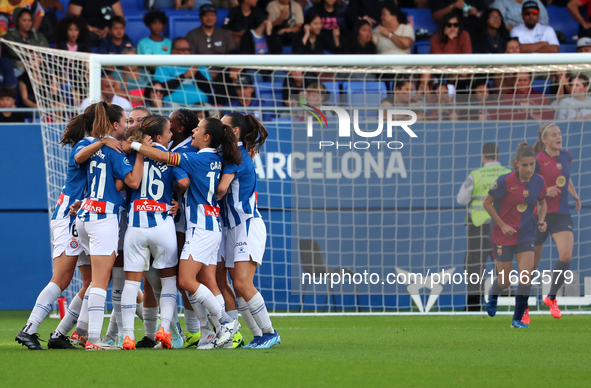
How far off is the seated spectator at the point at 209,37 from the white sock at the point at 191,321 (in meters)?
6.58

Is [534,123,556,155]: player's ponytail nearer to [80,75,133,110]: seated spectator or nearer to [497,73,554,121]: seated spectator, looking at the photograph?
[497,73,554,121]: seated spectator

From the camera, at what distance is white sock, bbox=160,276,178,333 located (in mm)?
5281

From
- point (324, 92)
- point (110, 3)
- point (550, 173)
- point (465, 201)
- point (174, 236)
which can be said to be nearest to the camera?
point (174, 236)

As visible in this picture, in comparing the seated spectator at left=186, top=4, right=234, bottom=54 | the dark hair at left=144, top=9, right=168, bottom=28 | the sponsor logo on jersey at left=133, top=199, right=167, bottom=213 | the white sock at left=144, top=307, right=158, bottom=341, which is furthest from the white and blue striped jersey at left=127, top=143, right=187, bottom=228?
the dark hair at left=144, top=9, right=168, bottom=28

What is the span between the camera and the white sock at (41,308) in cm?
532

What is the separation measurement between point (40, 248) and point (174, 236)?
5185 millimetres

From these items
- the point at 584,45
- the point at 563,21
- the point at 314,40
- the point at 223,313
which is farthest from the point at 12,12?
the point at 563,21

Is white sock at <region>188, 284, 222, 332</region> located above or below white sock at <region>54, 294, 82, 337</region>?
above

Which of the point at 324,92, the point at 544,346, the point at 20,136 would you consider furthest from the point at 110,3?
the point at 544,346

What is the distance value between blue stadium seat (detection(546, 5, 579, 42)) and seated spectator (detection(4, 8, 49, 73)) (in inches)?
341

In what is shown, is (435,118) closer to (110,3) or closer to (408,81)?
(408,81)

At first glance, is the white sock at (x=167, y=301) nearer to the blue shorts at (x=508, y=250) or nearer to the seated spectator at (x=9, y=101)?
the blue shorts at (x=508, y=250)

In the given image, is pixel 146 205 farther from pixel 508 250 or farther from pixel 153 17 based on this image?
pixel 153 17

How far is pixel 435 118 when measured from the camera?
31.0ft
